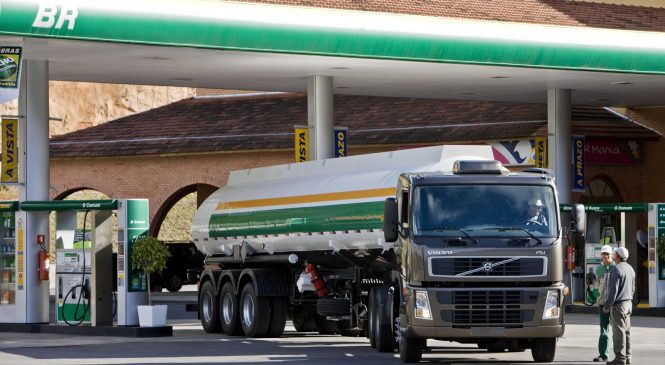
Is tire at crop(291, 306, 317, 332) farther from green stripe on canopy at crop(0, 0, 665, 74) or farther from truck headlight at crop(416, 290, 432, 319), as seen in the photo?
truck headlight at crop(416, 290, 432, 319)

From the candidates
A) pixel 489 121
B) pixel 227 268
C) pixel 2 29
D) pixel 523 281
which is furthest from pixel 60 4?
pixel 489 121

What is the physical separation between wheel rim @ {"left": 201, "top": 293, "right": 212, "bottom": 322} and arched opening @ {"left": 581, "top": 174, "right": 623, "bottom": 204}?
1641cm

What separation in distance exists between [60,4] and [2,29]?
3.77 feet

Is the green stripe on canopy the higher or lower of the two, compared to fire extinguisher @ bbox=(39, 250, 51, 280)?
higher

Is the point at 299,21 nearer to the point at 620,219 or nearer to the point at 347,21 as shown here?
the point at 347,21

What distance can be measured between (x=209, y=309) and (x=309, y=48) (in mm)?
5479

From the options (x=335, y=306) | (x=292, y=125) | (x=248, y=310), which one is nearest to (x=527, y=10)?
(x=248, y=310)

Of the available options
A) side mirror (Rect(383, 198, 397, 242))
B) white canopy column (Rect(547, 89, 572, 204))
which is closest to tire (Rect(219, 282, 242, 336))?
side mirror (Rect(383, 198, 397, 242))

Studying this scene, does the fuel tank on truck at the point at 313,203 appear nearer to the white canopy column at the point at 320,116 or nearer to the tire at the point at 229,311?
the tire at the point at 229,311

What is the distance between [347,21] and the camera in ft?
91.3

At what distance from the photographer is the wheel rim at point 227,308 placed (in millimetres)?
27938

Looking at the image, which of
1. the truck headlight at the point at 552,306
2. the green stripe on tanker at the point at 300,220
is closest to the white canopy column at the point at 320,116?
the green stripe on tanker at the point at 300,220

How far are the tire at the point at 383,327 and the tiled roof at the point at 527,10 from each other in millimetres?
8892

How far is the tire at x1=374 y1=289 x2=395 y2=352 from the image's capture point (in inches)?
881
